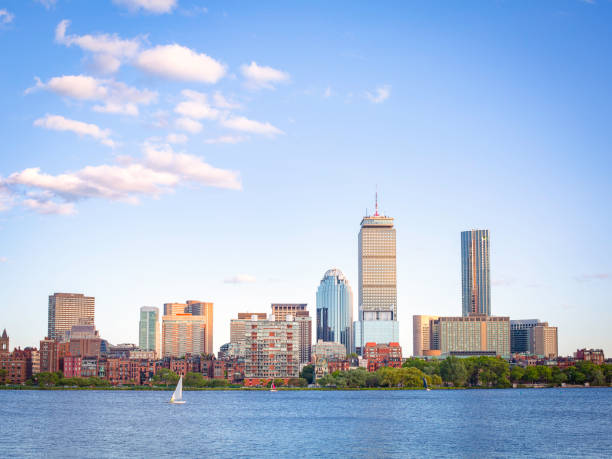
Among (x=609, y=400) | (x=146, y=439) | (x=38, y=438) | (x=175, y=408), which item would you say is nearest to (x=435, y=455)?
(x=146, y=439)

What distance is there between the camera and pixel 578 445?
95688mm

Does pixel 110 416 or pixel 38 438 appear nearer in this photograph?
pixel 38 438

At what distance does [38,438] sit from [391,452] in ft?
138

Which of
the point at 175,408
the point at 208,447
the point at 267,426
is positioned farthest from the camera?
the point at 175,408

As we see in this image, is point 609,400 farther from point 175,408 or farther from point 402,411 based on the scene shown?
point 175,408

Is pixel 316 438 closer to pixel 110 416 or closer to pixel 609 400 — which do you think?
pixel 110 416

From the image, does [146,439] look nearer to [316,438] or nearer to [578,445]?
[316,438]

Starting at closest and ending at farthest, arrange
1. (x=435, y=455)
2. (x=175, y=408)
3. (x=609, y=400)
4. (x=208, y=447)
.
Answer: (x=435, y=455) < (x=208, y=447) < (x=175, y=408) < (x=609, y=400)

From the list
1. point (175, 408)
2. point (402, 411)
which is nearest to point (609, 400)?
point (402, 411)

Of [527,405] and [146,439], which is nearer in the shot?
[146,439]

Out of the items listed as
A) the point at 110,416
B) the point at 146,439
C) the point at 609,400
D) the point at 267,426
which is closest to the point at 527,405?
the point at 609,400

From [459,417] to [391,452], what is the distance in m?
45.7

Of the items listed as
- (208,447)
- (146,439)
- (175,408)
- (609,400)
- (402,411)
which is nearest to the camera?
(208,447)

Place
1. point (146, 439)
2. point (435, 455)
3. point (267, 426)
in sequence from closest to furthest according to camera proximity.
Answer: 1. point (435, 455)
2. point (146, 439)
3. point (267, 426)
